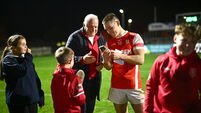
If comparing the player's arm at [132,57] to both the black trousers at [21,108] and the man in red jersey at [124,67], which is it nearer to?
the man in red jersey at [124,67]

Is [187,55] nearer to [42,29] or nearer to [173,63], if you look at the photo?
[173,63]

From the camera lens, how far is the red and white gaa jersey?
4.10 metres

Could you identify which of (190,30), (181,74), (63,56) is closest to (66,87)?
(63,56)

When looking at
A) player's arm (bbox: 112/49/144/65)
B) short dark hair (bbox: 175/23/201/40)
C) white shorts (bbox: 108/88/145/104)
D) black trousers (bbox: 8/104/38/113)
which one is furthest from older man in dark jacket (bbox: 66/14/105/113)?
short dark hair (bbox: 175/23/201/40)

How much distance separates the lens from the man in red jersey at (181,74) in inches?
102

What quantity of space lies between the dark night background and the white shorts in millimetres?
44657

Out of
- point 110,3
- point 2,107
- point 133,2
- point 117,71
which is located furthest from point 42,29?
point 117,71

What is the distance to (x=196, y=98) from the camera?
2691 mm

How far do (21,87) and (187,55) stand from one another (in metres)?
2.27

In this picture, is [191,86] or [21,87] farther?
[21,87]

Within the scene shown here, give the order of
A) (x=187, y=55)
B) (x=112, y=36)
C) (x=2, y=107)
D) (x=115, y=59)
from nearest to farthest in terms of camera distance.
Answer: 1. (x=187, y=55)
2. (x=115, y=59)
3. (x=112, y=36)
4. (x=2, y=107)

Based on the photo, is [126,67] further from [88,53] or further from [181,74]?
[181,74]

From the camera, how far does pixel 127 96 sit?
4.15 meters

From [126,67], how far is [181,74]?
1.59m
